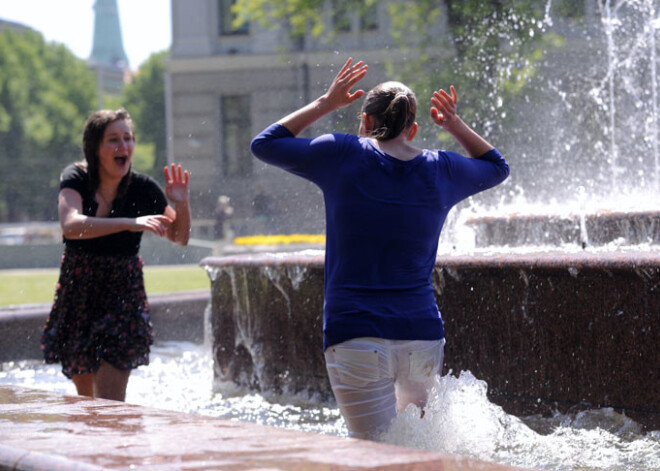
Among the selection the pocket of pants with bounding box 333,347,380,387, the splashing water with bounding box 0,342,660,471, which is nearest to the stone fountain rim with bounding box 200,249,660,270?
the splashing water with bounding box 0,342,660,471

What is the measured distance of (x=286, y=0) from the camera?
79.3 feet

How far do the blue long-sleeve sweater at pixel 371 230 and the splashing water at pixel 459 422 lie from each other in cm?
31

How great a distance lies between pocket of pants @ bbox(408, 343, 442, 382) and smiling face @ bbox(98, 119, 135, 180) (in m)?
1.86

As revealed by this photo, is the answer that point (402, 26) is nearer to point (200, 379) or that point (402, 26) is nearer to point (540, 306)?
point (200, 379)

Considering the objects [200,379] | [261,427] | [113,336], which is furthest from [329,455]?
[200,379]

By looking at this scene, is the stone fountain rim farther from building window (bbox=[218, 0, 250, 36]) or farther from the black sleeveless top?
building window (bbox=[218, 0, 250, 36])

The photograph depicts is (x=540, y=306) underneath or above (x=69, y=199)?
underneath

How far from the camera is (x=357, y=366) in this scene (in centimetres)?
312

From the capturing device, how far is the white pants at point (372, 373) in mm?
3113

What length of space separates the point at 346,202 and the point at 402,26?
1867 centimetres

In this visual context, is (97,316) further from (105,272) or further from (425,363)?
(425,363)

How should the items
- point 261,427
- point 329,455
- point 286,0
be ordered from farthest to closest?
point 286,0 < point 261,427 < point 329,455

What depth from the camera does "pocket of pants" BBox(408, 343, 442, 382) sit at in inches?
126

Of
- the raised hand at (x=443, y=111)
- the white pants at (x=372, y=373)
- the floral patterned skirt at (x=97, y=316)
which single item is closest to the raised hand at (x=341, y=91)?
the raised hand at (x=443, y=111)
